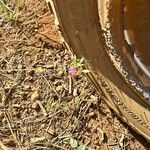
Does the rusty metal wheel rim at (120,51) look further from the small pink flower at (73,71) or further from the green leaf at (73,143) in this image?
the green leaf at (73,143)

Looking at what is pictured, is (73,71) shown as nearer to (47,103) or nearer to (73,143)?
(47,103)

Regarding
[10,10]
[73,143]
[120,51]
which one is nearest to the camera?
[120,51]

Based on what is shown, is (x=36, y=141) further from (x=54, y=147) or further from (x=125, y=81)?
(x=125, y=81)

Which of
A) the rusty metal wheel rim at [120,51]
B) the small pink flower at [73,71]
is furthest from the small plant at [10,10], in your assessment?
the rusty metal wheel rim at [120,51]

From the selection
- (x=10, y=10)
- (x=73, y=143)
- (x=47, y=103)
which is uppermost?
(x=10, y=10)

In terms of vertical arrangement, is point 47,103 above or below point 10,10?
below

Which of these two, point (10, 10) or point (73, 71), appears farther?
point (10, 10)

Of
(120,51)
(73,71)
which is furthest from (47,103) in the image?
(120,51)

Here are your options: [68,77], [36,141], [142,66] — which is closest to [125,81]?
[142,66]

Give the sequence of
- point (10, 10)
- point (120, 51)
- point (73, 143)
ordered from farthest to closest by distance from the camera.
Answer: point (10, 10) → point (73, 143) → point (120, 51)
